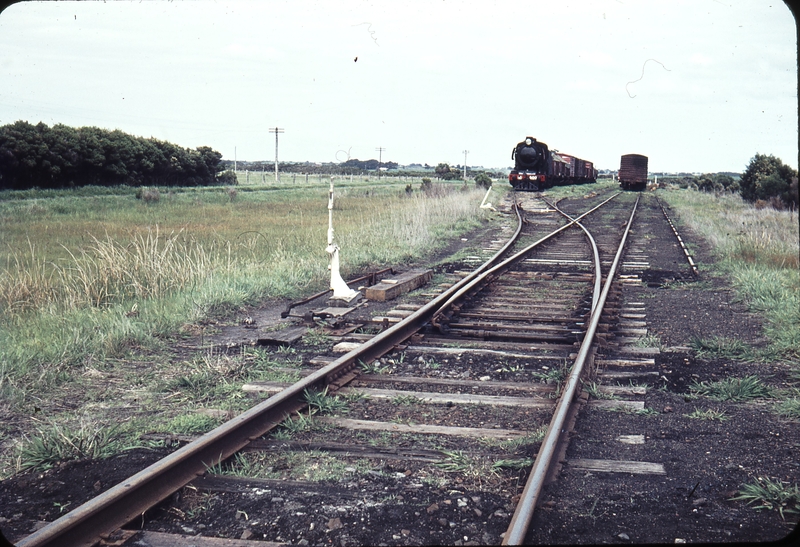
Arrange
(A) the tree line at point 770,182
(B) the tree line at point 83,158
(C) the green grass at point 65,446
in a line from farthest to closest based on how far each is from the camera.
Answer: (B) the tree line at point 83,158 → (A) the tree line at point 770,182 → (C) the green grass at point 65,446

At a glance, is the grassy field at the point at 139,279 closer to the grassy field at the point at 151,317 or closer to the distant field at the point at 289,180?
the grassy field at the point at 151,317

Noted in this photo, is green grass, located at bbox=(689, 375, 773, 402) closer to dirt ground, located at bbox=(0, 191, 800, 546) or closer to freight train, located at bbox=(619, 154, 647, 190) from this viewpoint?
dirt ground, located at bbox=(0, 191, 800, 546)

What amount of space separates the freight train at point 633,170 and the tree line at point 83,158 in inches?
1330

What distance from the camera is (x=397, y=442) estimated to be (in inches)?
153

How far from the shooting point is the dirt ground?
287cm

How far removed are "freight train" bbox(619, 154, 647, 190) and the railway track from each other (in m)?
51.2

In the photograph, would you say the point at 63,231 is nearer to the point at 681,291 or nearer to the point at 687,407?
the point at 681,291

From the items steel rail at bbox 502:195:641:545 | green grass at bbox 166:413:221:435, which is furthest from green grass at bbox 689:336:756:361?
green grass at bbox 166:413:221:435

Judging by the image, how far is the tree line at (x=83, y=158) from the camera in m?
33.2

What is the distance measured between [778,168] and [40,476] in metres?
36.7

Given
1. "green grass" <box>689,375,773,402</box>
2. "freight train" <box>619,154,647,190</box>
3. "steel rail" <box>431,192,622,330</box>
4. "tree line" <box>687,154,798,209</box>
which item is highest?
"freight train" <box>619,154,647,190</box>

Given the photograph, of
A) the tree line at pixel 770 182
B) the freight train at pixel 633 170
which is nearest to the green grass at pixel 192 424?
the tree line at pixel 770 182

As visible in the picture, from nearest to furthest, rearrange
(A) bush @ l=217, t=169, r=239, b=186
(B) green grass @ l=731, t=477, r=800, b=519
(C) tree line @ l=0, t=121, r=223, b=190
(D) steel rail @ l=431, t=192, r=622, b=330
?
(B) green grass @ l=731, t=477, r=800, b=519 < (D) steel rail @ l=431, t=192, r=622, b=330 < (C) tree line @ l=0, t=121, r=223, b=190 < (A) bush @ l=217, t=169, r=239, b=186

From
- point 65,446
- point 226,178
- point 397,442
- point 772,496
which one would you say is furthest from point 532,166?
point 65,446
